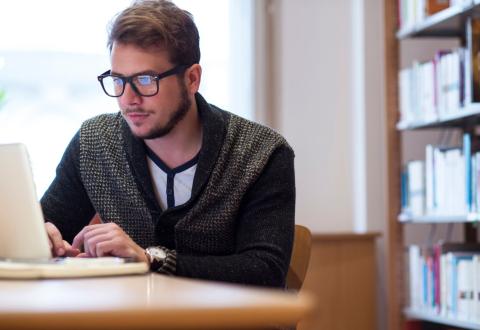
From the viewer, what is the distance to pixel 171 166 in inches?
79.9

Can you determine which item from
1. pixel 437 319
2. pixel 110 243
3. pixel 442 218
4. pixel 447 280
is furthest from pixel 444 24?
pixel 110 243

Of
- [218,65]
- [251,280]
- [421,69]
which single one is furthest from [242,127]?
[218,65]

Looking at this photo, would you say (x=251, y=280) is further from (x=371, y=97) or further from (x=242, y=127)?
(x=371, y=97)

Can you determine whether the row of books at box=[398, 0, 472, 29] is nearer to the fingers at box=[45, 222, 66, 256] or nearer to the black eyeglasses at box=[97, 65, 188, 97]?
the black eyeglasses at box=[97, 65, 188, 97]

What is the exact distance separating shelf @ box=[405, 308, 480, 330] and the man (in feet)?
4.69

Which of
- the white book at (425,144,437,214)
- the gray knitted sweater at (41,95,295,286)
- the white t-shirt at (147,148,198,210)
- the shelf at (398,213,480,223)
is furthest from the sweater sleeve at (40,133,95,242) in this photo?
the white book at (425,144,437,214)

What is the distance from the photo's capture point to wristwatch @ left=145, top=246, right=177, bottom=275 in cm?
162

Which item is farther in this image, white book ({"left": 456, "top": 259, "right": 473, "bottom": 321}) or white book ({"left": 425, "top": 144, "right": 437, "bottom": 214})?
white book ({"left": 425, "top": 144, "right": 437, "bottom": 214})

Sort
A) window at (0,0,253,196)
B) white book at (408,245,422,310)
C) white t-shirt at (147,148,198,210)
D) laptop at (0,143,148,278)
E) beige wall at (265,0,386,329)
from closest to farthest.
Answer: laptop at (0,143,148,278), white t-shirt at (147,148,198,210), white book at (408,245,422,310), window at (0,0,253,196), beige wall at (265,0,386,329)

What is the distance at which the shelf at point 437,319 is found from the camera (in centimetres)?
313

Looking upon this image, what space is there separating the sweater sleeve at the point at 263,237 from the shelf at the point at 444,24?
143 cm

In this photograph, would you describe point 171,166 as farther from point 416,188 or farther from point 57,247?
point 416,188

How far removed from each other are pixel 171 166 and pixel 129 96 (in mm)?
221

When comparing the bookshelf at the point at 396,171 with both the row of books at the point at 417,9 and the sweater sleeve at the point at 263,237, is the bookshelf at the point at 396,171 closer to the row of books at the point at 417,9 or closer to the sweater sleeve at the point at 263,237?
the row of books at the point at 417,9
